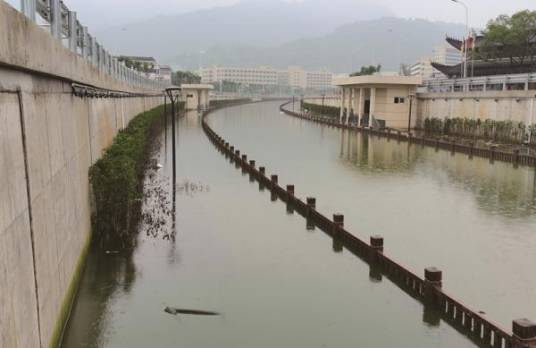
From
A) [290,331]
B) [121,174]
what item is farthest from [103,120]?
[290,331]

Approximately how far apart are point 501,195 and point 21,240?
650 inches

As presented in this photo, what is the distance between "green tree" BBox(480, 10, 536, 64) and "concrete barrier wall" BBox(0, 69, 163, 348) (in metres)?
42.4

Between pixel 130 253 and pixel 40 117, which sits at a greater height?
pixel 40 117

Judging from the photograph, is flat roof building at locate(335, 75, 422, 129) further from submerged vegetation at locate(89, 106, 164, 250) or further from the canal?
submerged vegetation at locate(89, 106, 164, 250)

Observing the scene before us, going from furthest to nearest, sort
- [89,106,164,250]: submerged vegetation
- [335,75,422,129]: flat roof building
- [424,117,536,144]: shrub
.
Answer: [335,75,422,129]: flat roof building → [424,117,536,144]: shrub → [89,106,164,250]: submerged vegetation

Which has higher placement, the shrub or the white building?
the white building

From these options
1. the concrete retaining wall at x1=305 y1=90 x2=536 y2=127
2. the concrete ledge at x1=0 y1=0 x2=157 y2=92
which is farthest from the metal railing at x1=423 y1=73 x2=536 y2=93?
the concrete ledge at x1=0 y1=0 x2=157 y2=92

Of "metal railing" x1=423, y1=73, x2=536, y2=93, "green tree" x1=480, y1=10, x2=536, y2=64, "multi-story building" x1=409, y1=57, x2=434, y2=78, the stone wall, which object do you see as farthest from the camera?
"multi-story building" x1=409, y1=57, x2=434, y2=78

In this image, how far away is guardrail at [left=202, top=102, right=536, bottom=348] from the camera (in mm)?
7251

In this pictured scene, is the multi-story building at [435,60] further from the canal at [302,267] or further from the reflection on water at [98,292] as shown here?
the reflection on water at [98,292]

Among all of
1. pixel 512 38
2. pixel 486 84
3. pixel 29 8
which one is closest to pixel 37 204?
pixel 29 8

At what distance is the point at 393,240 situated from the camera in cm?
1291

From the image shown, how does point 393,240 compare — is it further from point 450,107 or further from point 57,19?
point 450,107

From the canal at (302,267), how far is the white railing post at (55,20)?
4383 mm
